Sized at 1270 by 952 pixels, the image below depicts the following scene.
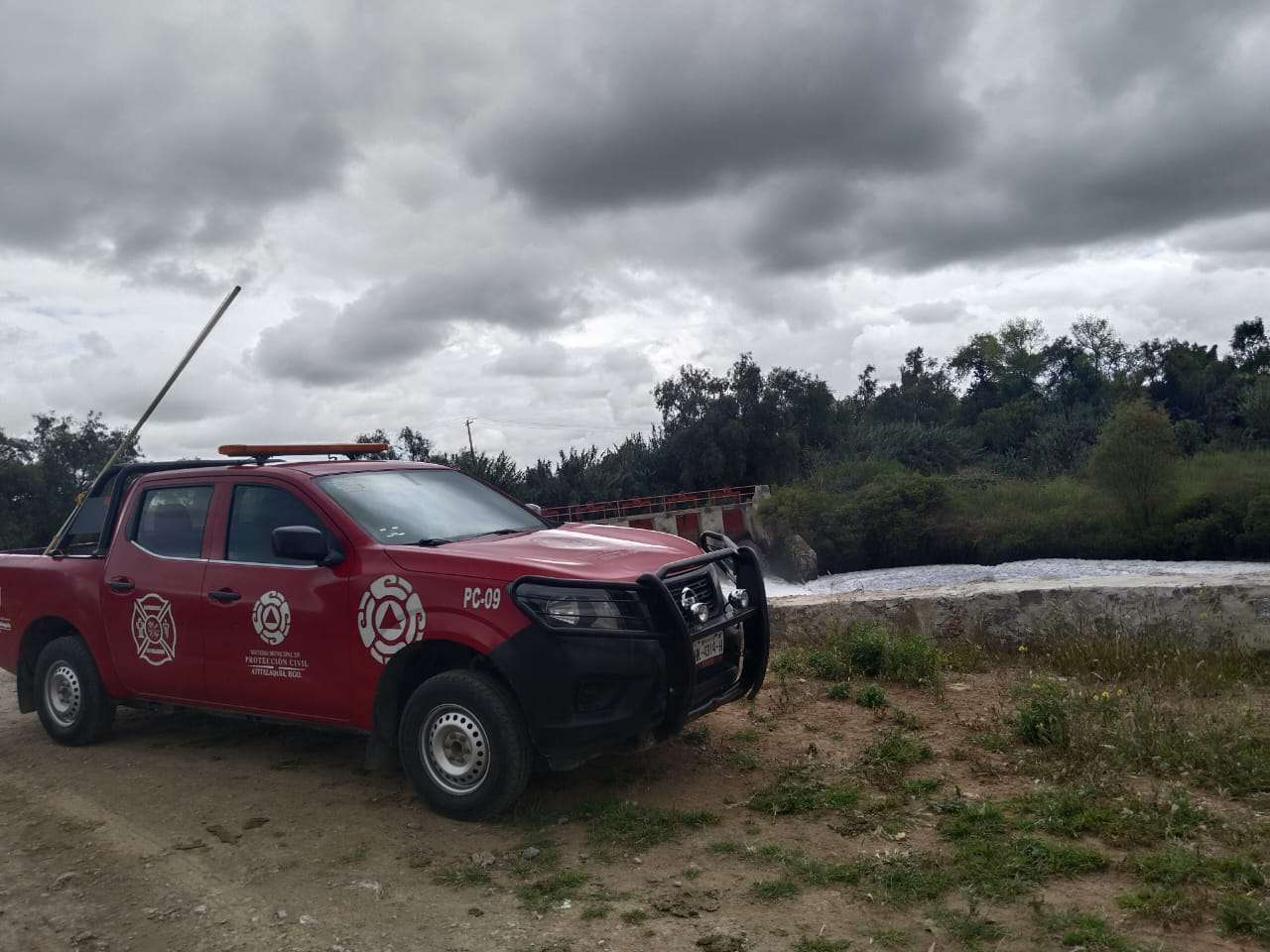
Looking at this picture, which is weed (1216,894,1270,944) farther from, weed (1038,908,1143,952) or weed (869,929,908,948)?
weed (869,929,908,948)

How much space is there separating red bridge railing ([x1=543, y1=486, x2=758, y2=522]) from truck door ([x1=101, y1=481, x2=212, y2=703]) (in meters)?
34.0

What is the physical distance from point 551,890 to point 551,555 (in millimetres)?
1566

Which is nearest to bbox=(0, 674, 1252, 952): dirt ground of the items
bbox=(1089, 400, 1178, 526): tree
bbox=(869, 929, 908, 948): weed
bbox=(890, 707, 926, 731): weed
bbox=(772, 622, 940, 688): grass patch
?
bbox=(869, 929, 908, 948): weed

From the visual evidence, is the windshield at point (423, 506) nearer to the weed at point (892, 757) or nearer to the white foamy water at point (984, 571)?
the weed at point (892, 757)

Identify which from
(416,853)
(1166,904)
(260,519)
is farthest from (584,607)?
(1166,904)

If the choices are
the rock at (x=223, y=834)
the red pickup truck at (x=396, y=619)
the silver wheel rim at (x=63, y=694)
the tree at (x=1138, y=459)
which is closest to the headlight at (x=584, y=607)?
the red pickup truck at (x=396, y=619)

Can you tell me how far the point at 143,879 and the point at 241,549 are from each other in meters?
1.89

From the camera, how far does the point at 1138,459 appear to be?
37875 millimetres

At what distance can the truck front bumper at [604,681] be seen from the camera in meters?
4.41

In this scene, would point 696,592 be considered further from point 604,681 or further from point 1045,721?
point 1045,721

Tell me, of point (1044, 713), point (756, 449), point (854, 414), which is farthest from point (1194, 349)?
point (1044, 713)

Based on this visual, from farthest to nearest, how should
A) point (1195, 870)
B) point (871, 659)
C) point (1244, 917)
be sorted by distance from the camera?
point (871, 659) → point (1195, 870) → point (1244, 917)

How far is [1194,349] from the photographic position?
217 ft

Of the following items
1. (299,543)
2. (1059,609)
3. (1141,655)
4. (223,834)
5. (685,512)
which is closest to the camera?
(223,834)
